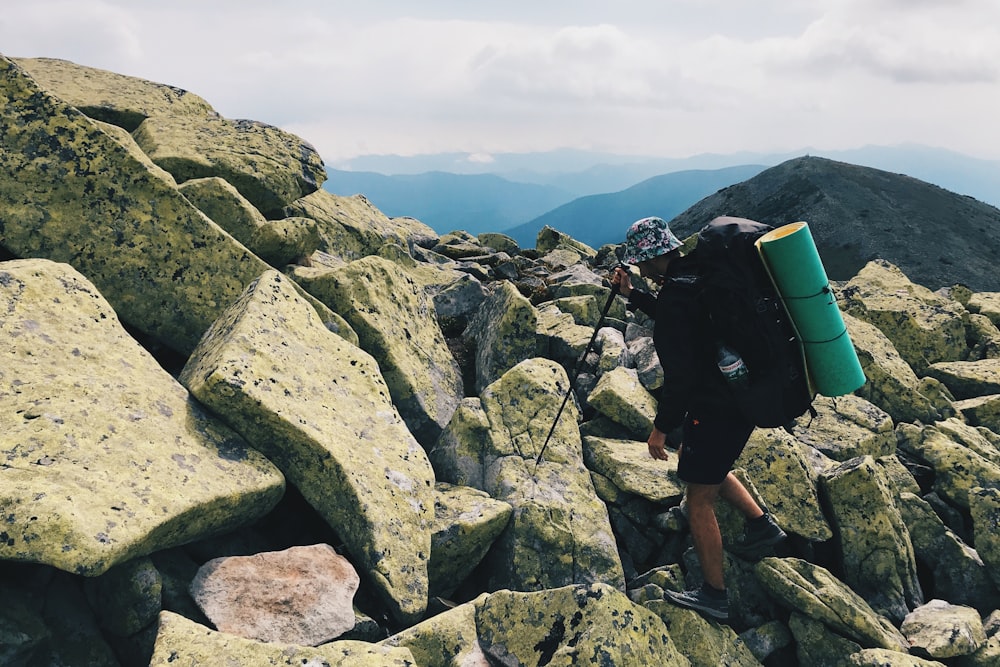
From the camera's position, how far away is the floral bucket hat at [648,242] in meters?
8.22

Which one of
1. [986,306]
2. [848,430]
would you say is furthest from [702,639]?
[986,306]

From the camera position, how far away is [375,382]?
10.6 metres

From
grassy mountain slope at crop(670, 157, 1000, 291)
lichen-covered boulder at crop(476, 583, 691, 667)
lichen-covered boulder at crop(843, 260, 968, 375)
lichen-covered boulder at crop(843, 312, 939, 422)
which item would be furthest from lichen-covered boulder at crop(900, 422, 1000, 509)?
grassy mountain slope at crop(670, 157, 1000, 291)

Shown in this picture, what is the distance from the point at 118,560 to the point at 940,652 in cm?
1157

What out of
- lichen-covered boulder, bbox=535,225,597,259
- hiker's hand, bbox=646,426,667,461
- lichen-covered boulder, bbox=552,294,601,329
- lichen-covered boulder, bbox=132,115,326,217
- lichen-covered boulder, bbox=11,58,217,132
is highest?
lichen-covered boulder, bbox=11,58,217,132

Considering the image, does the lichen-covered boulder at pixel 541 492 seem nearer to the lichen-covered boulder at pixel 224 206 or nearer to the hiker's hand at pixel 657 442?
the hiker's hand at pixel 657 442

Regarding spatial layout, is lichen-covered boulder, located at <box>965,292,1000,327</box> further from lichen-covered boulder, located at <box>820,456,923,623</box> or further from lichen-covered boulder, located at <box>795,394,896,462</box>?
lichen-covered boulder, located at <box>820,456,923,623</box>

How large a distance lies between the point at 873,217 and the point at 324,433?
68234 mm

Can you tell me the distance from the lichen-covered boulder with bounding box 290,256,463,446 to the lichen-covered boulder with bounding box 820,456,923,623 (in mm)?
8105

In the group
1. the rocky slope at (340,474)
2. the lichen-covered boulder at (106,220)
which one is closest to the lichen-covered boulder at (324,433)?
the rocky slope at (340,474)

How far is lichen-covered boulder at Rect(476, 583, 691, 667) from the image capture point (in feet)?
23.0

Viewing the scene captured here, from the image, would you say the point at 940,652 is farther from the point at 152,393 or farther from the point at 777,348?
the point at 152,393

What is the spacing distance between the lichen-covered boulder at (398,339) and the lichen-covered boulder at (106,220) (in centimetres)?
242

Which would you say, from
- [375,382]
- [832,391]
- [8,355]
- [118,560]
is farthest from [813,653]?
[8,355]
